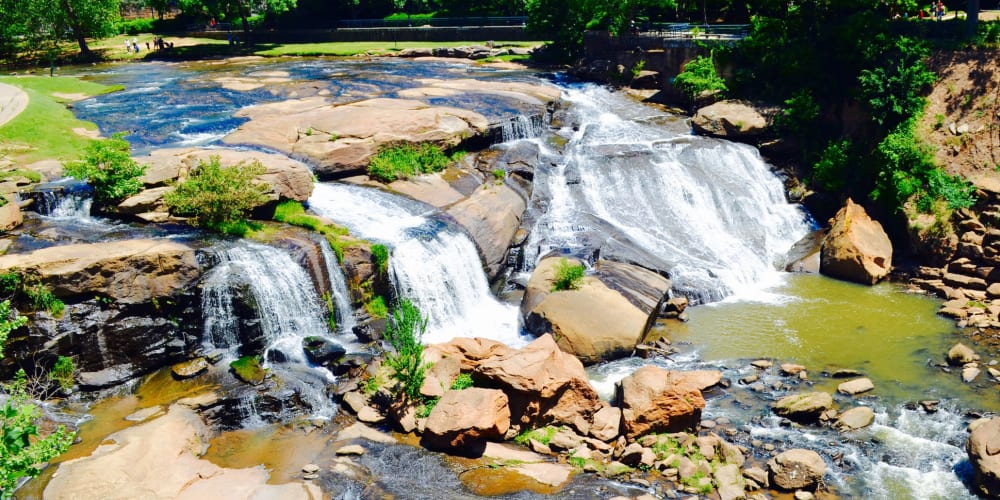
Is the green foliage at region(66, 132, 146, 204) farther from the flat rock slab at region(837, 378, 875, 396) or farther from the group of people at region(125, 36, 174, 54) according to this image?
the group of people at region(125, 36, 174, 54)

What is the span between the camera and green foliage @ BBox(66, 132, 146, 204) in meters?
19.9

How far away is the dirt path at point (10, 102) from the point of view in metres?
25.9

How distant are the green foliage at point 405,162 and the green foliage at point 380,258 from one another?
452 cm

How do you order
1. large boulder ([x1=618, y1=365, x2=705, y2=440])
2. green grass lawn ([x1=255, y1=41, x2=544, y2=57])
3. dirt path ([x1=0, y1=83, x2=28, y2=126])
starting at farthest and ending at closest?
green grass lawn ([x1=255, y1=41, x2=544, y2=57]) → dirt path ([x1=0, y1=83, x2=28, y2=126]) → large boulder ([x1=618, y1=365, x2=705, y2=440])

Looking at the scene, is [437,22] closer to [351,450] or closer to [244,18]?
[244,18]

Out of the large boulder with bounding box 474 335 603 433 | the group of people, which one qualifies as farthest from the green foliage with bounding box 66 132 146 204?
the group of people

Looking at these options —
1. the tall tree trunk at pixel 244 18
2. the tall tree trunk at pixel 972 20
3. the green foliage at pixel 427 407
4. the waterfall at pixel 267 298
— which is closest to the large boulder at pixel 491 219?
the waterfall at pixel 267 298

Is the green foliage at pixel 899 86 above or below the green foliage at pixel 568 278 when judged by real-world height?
above

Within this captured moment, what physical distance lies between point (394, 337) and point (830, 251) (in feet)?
46.5

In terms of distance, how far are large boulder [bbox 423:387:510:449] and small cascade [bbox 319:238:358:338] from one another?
4.84 meters

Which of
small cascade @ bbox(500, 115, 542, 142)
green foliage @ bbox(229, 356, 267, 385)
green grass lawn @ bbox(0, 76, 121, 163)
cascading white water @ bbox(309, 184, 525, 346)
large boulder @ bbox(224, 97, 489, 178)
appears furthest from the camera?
small cascade @ bbox(500, 115, 542, 142)

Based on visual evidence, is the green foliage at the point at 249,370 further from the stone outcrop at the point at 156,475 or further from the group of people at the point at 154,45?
the group of people at the point at 154,45

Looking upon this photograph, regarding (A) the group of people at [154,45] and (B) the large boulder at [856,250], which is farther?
(A) the group of people at [154,45]

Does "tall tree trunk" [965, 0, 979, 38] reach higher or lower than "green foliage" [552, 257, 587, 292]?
higher
